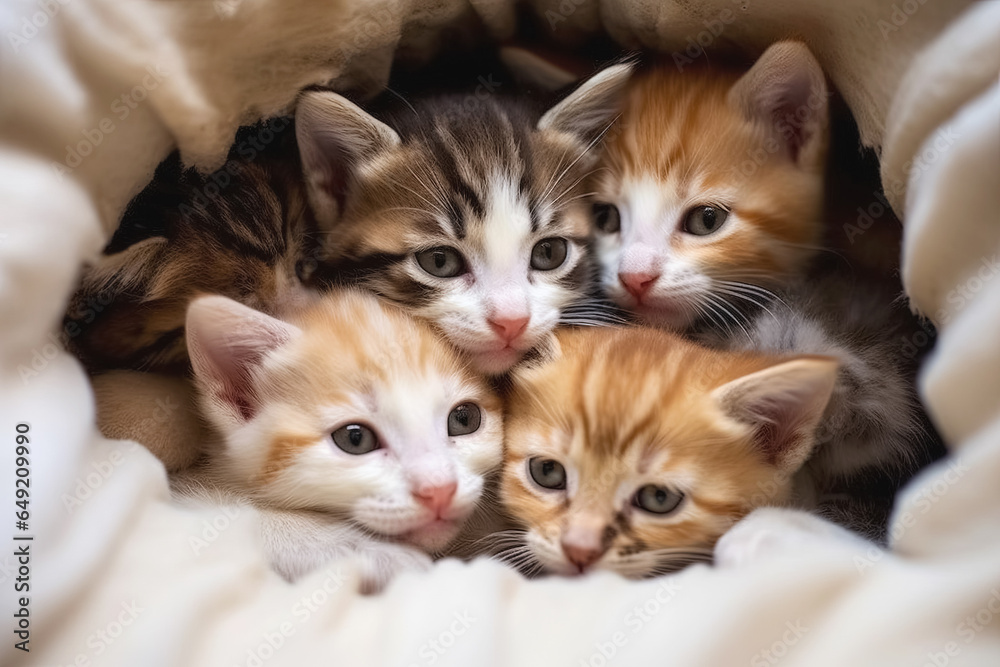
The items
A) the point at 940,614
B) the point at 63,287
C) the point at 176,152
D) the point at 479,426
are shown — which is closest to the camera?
the point at 940,614

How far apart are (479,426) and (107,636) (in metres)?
0.51

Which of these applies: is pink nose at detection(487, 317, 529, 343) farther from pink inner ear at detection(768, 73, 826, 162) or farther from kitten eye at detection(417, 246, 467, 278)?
pink inner ear at detection(768, 73, 826, 162)

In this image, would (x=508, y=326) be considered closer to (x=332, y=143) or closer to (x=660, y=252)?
(x=660, y=252)

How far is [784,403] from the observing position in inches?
38.0

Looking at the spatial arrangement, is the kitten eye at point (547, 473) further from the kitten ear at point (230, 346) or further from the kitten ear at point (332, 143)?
the kitten ear at point (332, 143)

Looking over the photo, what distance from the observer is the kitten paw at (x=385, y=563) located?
895mm

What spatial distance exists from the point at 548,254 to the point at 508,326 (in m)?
0.19

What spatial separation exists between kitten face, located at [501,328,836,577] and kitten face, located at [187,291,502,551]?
90 millimetres

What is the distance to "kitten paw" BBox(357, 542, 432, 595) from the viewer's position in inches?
35.2

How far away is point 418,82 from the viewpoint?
55.3 inches

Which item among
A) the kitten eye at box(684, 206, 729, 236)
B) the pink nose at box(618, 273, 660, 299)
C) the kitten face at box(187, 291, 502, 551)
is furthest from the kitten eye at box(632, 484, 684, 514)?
the kitten eye at box(684, 206, 729, 236)

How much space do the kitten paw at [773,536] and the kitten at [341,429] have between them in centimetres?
32

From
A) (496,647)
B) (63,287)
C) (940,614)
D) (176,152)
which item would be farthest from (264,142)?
(940,614)

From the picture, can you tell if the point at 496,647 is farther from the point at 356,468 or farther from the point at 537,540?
the point at 356,468
